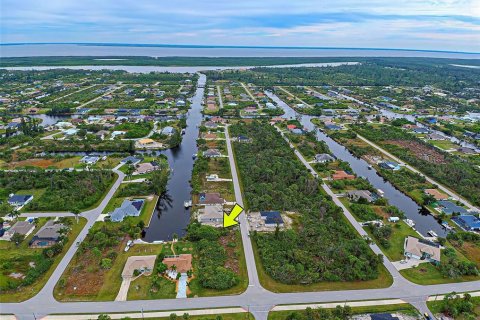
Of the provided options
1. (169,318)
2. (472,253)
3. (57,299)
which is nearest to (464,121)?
(472,253)

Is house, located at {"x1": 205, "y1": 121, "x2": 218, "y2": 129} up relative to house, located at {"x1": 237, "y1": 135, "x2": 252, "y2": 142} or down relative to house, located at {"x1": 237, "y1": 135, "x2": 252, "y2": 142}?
up

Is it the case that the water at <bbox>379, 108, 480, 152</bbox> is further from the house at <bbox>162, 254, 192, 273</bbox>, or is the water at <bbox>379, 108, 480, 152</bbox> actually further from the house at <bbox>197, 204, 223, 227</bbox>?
the house at <bbox>162, 254, 192, 273</bbox>

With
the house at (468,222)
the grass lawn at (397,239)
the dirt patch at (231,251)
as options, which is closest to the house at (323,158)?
the grass lawn at (397,239)

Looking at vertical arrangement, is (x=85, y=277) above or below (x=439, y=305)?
above

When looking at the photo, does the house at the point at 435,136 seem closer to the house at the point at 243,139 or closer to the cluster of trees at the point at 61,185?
the house at the point at 243,139

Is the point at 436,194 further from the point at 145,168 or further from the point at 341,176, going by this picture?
the point at 145,168

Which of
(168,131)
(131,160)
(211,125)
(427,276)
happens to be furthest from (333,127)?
(427,276)

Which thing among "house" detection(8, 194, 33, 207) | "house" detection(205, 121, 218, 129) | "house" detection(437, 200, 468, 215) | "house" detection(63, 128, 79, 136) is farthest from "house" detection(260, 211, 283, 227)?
"house" detection(63, 128, 79, 136)
